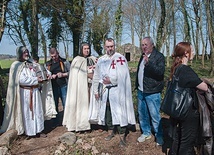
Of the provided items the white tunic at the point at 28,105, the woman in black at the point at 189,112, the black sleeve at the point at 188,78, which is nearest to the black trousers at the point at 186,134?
the woman in black at the point at 189,112

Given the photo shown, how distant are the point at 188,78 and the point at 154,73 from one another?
990 millimetres

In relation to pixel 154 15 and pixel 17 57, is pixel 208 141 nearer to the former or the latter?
pixel 17 57

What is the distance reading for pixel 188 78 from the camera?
136 inches

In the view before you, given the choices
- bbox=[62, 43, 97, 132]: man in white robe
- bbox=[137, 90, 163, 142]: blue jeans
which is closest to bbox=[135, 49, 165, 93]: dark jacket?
bbox=[137, 90, 163, 142]: blue jeans

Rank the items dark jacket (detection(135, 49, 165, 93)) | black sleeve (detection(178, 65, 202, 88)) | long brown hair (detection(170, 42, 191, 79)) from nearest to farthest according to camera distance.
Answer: black sleeve (detection(178, 65, 202, 88)), long brown hair (detection(170, 42, 191, 79)), dark jacket (detection(135, 49, 165, 93))

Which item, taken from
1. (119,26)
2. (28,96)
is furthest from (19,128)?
(119,26)

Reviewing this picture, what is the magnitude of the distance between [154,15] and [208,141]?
32713 mm

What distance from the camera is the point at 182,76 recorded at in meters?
3.50

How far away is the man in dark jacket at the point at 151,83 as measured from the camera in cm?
438

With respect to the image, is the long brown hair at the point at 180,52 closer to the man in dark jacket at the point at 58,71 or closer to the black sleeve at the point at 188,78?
the black sleeve at the point at 188,78

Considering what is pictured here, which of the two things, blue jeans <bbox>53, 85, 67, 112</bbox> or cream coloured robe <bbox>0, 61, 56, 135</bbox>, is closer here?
cream coloured robe <bbox>0, 61, 56, 135</bbox>

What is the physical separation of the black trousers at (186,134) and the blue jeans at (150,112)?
83cm

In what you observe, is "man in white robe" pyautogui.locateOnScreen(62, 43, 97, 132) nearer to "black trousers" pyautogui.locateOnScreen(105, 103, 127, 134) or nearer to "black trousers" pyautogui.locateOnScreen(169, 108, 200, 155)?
"black trousers" pyautogui.locateOnScreen(105, 103, 127, 134)

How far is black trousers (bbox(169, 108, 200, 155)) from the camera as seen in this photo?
3.61 m
